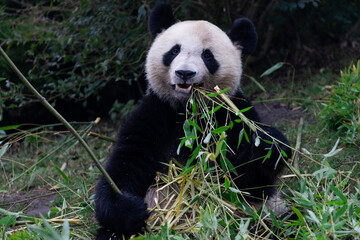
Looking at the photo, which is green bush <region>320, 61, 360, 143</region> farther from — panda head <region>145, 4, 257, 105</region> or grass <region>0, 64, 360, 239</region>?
panda head <region>145, 4, 257, 105</region>

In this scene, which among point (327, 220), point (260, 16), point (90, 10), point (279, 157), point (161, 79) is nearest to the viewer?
point (327, 220)

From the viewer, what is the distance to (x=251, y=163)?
382 cm

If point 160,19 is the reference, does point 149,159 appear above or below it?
below

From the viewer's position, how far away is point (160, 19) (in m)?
4.54

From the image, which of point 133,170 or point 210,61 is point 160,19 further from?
point 133,170

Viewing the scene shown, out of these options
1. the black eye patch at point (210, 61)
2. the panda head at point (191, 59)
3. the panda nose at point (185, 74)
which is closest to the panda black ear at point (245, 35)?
the panda head at point (191, 59)

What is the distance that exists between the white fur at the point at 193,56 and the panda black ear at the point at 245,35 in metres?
0.19

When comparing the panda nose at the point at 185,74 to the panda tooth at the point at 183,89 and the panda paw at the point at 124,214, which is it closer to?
the panda tooth at the point at 183,89

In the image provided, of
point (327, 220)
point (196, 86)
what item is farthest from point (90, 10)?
point (327, 220)

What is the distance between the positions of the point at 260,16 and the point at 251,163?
4.03m

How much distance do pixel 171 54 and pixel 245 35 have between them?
0.82 metres

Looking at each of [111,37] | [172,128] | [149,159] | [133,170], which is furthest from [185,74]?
[111,37]

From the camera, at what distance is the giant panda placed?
3.59 metres

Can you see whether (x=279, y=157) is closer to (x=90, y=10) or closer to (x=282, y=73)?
(x=90, y=10)
